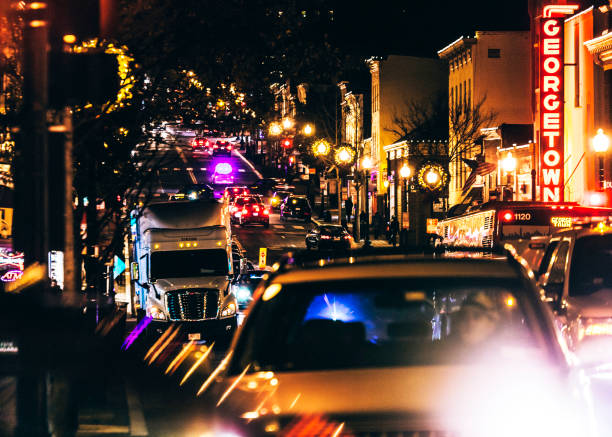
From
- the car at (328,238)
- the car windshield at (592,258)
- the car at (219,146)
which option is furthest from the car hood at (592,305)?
the car at (328,238)

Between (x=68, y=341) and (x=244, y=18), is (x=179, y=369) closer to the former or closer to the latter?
(x=244, y=18)

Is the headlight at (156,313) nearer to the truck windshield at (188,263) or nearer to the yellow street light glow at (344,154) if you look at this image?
the truck windshield at (188,263)

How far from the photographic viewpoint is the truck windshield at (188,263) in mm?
24891

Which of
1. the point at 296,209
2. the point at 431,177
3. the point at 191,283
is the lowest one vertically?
the point at 191,283

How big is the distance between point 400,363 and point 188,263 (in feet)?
66.9

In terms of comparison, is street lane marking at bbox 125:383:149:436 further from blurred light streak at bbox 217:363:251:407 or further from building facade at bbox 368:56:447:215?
building facade at bbox 368:56:447:215

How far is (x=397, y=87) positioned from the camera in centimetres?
8256

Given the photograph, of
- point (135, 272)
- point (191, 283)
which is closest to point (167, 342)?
point (191, 283)

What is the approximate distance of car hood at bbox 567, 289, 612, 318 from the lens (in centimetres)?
1116

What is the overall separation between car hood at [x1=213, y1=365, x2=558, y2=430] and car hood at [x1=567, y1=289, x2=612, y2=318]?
678 centimetres

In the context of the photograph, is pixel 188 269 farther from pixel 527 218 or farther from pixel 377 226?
pixel 377 226

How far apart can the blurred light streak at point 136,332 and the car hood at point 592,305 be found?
9.45 m

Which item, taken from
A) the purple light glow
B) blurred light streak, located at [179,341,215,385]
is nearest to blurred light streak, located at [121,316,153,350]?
blurred light streak, located at [179,341,215,385]

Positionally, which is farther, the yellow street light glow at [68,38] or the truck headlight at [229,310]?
the truck headlight at [229,310]
